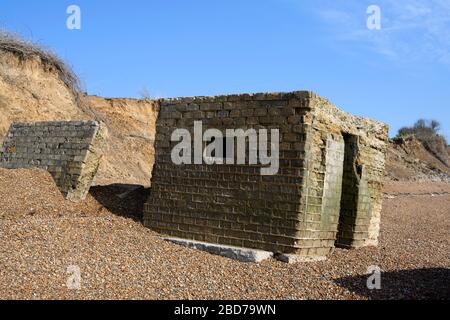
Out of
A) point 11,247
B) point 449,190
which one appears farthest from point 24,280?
point 449,190

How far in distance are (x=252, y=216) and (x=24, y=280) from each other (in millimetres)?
3819

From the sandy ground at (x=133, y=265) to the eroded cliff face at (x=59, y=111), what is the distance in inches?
211

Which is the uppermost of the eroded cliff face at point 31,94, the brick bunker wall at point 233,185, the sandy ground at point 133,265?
the eroded cliff face at point 31,94

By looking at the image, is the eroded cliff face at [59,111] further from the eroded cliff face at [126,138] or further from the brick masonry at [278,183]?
the brick masonry at [278,183]

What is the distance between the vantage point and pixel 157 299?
19.7 feet

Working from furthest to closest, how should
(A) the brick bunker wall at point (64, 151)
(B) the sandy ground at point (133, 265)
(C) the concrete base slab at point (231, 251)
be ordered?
(A) the brick bunker wall at point (64, 151) < (C) the concrete base slab at point (231, 251) < (B) the sandy ground at point (133, 265)

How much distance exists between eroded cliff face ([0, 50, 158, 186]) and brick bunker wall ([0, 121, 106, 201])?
3299 millimetres

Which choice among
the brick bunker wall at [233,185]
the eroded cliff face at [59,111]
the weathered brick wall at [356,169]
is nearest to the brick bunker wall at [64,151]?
the brick bunker wall at [233,185]

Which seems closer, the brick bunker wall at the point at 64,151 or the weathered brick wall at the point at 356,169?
the weathered brick wall at the point at 356,169

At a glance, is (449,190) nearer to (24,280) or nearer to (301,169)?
(301,169)

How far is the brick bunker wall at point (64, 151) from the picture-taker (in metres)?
10.7

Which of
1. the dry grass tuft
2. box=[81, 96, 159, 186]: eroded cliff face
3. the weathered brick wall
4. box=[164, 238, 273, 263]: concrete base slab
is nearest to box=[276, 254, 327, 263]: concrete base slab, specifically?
box=[164, 238, 273, 263]: concrete base slab

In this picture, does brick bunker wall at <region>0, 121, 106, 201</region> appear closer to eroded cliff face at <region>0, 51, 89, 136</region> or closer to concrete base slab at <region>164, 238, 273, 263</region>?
→ concrete base slab at <region>164, 238, 273, 263</region>

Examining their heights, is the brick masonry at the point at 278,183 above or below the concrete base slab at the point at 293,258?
above
